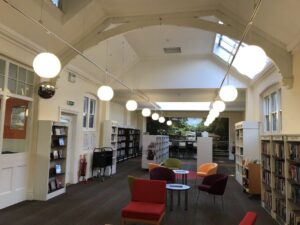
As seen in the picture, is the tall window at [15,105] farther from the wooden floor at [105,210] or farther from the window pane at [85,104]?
the window pane at [85,104]

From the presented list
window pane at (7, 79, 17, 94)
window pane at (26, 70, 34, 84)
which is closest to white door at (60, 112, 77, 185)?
window pane at (26, 70, 34, 84)

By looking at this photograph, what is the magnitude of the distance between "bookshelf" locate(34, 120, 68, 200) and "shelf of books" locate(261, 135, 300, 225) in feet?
16.5

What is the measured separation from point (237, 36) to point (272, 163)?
3124mm

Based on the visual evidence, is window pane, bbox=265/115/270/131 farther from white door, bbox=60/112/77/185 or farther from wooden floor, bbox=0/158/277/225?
white door, bbox=60/112/77/185

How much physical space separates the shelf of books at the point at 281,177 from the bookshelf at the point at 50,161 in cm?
502

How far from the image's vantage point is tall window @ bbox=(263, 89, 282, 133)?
23.7 ft

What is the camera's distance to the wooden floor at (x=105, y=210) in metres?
4.73

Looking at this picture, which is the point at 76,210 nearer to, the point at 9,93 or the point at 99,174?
the point at 9,93

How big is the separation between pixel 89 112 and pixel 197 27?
5.10 m

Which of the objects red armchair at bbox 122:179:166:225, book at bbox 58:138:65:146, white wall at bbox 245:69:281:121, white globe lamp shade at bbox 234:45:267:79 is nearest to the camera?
white globe lamp shade at bbox 234:45:267:79

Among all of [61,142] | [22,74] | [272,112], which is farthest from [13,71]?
[272,112]

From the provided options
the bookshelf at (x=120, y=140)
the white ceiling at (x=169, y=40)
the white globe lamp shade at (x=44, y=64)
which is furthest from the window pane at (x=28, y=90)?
the bookshelf at (x=120, y=140)

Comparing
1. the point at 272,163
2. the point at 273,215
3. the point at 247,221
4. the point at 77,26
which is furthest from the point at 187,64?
the point at 247,221

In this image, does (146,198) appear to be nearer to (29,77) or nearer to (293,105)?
(293,105)
